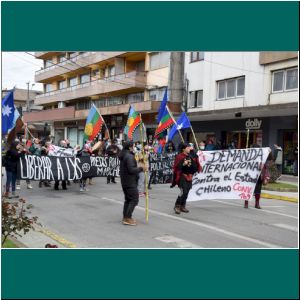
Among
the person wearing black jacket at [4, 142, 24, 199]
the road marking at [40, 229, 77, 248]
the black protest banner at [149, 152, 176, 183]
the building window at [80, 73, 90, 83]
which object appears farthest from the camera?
the building window at [80, 73, 90, 83]

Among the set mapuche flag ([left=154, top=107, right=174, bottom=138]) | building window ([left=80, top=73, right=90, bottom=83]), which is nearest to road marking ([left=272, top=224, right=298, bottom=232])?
mapuche flag ([left=154, top=107, right=174, bottom=138])

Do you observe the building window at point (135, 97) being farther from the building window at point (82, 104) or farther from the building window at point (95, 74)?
the building window at point (95, 74)

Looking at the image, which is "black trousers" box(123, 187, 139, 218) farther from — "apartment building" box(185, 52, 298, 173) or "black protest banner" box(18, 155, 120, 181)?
"apartment building" box(185, 52, 298, 173)

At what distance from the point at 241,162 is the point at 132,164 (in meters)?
3.59

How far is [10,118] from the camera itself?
27.2ft

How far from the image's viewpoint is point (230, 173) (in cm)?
1098

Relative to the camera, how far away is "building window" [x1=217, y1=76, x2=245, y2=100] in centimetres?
2330

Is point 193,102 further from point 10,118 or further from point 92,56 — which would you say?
point 10,118

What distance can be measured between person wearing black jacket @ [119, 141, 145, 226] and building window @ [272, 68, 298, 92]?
1327 centimetres

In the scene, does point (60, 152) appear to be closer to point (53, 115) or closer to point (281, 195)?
point (281, 195)

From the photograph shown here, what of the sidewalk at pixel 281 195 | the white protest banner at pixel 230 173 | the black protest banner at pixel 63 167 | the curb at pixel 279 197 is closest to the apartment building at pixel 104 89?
the black protest banner at pixel 63 167

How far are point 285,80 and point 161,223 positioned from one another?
13.8 metres

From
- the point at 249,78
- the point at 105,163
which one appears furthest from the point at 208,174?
the point at 249,78

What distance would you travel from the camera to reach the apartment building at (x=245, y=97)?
20547 mm
